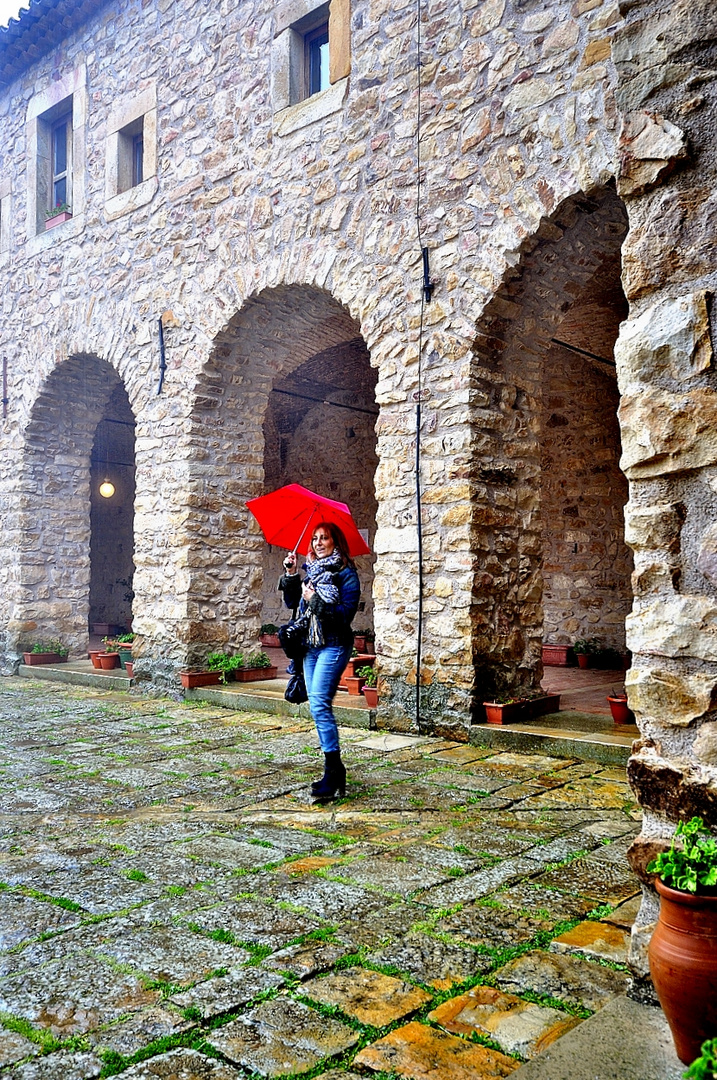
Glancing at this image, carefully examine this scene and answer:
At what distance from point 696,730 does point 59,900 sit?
2085mm

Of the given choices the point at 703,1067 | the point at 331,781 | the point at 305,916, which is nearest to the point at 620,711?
the point at 331,781

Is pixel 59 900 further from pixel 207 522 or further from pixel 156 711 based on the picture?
pixel 207 522

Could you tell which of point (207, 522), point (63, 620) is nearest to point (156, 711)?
point (207, 522)

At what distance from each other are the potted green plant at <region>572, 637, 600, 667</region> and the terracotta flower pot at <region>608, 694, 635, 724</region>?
3.44 m

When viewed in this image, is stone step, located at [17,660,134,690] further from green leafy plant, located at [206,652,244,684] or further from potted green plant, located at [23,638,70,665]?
green leafy plant, located at [206,652,244,684]

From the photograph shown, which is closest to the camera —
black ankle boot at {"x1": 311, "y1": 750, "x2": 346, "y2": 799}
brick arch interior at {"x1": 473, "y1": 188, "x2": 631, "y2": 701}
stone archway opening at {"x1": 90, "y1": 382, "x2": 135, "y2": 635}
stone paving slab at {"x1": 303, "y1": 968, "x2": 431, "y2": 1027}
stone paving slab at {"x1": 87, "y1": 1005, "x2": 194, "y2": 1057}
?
stone paving slab at {"x1": 87, "y1": 1005, "x2": 194, "y2": 1057}

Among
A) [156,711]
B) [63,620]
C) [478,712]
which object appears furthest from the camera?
[63,620]

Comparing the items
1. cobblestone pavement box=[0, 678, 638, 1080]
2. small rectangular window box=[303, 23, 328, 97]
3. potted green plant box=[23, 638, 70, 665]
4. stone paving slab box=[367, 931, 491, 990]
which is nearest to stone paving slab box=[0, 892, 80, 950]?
cobblestone pavement box=[0, 678, 638, 1080]

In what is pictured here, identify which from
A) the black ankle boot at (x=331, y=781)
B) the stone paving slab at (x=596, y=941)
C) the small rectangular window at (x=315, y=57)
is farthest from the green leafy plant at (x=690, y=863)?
the small rectangular window at (x=315, y=57)

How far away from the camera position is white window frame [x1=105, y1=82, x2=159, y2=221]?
8.02m

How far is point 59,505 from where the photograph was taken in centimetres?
991

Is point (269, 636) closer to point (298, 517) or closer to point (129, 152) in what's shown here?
point (129, 152)

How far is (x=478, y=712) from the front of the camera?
17.3 feet

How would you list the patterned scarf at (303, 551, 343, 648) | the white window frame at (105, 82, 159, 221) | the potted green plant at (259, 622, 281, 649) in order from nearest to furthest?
1. the patterned scarf at (303, 551, 343, 648)
2. the white window frame at (105, 82, 159, 221)
3. the potted green plant at (259, 622, 281, 649)
